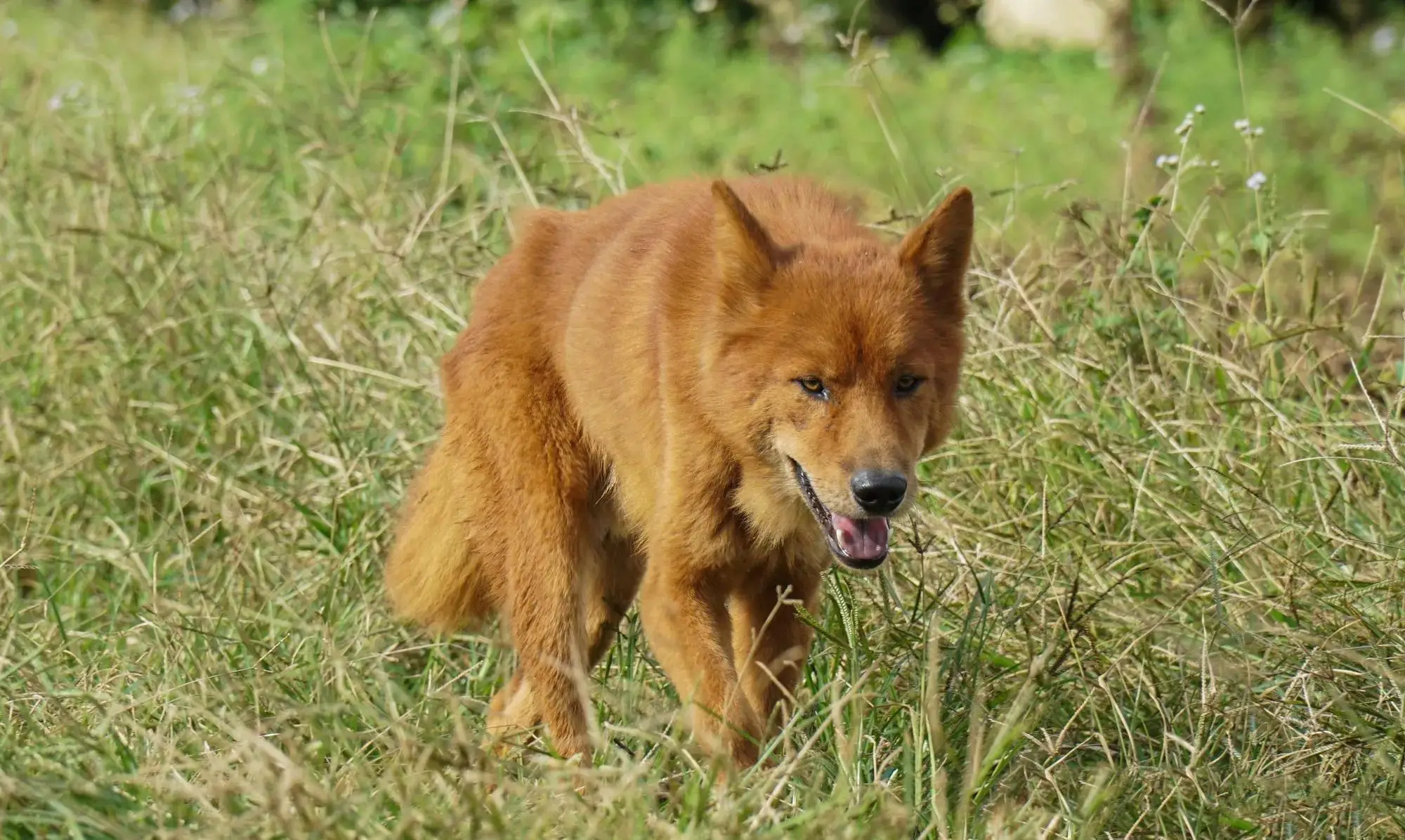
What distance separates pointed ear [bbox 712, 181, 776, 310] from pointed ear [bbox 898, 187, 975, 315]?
348 mm

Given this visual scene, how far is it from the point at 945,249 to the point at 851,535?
Answer: 2.51 ft

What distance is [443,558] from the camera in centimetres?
468

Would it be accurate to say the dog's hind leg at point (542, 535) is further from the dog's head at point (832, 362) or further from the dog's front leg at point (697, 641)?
the dog's head at point (832, 362)

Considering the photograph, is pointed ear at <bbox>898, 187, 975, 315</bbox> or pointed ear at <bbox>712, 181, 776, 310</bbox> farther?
pointed ear at <bbox>898, 187, 975, 315</bbox>

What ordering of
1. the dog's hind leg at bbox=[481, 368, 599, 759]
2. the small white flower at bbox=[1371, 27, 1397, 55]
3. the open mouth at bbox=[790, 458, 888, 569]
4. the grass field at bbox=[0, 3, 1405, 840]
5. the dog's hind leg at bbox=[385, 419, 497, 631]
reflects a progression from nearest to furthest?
the grass field at bbox=[0, 3, 1405, 840] → the open mouth at bbox=[790, 458, 888, 569] → the dog's hind leg at bbox=[481, 368, 599, 759] → the dog's hind leg at bbox=[385, 419, 497, 631] → the small white flower at bbox=[1371, 27, 1397, 55]

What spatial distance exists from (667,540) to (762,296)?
640 millimetres

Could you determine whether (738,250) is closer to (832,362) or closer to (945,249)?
(832,362)

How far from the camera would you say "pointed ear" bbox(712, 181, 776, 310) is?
3932mm

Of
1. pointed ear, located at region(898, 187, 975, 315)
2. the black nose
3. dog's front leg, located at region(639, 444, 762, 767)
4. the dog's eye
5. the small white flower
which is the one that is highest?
pointed ear, located at region(898, 187, 975, 315)

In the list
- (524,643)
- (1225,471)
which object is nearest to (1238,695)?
(1225,471)

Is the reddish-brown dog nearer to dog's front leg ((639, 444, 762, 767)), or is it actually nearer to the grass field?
dog's front leg ((639, 444, 762, 767))

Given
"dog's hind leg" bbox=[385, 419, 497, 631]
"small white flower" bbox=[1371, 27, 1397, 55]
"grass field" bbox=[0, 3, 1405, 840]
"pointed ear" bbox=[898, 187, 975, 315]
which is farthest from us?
"small white flower" bbox=[1371, 27, 1397, 55]

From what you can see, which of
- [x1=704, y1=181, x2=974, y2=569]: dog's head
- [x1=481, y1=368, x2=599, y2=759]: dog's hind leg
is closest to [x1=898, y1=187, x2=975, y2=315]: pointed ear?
[x1=704, y1=181, x2=974, y2=569]: dog's head

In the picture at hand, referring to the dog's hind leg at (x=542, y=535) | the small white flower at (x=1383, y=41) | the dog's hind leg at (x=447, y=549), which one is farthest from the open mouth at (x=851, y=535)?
the small white flower at (x=1383, y=41)
